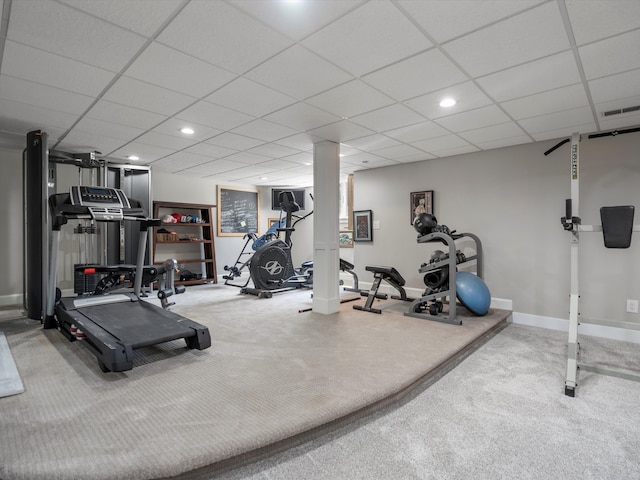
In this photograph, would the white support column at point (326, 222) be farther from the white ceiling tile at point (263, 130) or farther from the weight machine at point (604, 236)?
the weight machine at point (604, 236)

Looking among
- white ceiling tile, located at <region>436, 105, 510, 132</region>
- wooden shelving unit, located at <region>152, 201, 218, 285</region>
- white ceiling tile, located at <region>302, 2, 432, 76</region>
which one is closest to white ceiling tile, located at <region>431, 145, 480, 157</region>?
white ceiling tile, located at <region>436, 105, 510, 132</region>

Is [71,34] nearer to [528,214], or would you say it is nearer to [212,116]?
[212,116]

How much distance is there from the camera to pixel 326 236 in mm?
4047

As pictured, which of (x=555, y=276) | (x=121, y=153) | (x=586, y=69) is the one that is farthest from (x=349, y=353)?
(x=121, y=153)

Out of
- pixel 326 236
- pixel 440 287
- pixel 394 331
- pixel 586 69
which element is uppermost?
pixel 586 69

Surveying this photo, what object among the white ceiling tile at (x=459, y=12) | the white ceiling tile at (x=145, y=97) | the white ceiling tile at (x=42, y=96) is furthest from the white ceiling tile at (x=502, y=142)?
the white ceiling tile at (x=42, y=96)

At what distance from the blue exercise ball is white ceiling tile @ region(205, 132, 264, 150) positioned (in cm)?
298

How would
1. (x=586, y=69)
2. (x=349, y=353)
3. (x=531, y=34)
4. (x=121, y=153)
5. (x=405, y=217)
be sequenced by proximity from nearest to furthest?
(x=531, y=34), (x=586, y=69), (x=349, y=353), (x=121, y=153), (x=405, y=217)

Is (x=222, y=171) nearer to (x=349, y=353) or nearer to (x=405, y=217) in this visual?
(x=405, y=217)

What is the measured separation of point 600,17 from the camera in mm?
1723

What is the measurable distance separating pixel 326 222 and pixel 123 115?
2.36 meters

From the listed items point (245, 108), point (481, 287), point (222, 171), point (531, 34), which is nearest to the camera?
point (531, 34)

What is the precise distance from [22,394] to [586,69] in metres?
4.19

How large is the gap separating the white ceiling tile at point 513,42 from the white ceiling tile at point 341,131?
138 cm
